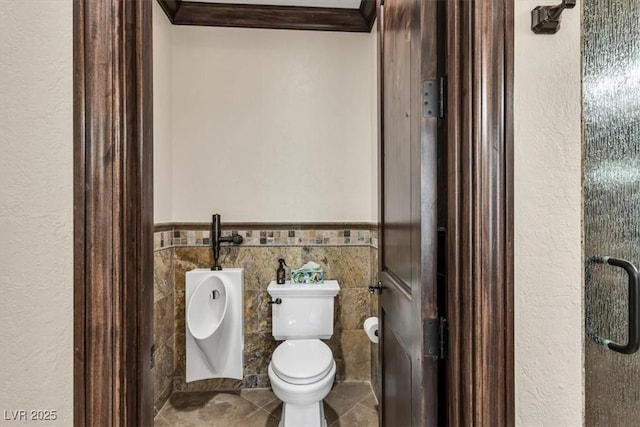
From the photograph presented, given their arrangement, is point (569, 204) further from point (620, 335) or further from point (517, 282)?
point (620, 335)

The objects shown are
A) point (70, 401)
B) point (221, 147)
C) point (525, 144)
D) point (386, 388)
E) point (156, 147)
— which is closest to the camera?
point (70, 401)

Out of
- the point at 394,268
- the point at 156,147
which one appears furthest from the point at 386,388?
the point at 156,147

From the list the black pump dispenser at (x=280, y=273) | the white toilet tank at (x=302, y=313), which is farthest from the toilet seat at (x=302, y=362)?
the black pump dispenser at (x=280, y=273)

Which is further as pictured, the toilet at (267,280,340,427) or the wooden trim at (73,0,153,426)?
the toilet at (267,280,340,427)

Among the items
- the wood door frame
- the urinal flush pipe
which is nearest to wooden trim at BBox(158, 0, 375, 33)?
the urinal flush pipe

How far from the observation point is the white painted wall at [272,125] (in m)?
2.54

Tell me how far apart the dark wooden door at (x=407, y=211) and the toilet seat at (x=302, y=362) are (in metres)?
0.53

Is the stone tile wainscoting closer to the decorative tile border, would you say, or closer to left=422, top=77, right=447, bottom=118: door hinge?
the decorative tile border

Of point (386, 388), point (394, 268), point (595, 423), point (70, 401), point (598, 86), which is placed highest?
point (598, 86)

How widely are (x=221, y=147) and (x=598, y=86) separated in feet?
7.14

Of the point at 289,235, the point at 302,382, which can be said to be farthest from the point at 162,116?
the point at 302,382

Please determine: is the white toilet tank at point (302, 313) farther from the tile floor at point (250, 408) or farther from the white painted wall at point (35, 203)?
the white painted wall at point (35, 203)

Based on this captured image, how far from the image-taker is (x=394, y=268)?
127 cm

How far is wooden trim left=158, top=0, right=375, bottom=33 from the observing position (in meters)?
2.48
